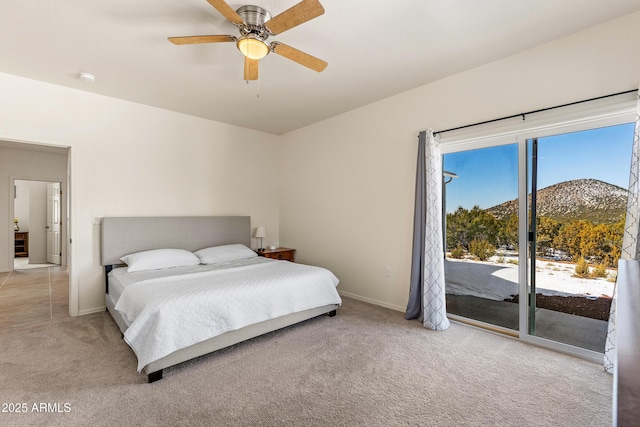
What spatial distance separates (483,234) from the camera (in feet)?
10.4

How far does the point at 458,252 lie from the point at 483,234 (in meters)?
0.34

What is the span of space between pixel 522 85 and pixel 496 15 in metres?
0.81

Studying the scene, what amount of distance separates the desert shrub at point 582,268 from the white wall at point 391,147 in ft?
4.45

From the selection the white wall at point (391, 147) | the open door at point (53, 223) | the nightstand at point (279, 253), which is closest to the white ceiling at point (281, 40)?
the white wall at point (391, 147)

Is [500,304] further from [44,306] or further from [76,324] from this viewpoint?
[44,306]

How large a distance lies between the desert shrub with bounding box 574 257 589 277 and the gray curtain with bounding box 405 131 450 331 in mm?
1085

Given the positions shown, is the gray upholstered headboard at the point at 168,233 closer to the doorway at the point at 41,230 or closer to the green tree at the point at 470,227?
the green tree at the point at 470,227

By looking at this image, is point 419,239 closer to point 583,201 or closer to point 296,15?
point 583,201

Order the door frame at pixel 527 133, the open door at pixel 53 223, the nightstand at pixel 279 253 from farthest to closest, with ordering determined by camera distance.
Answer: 1. the open door at pixel 53 223
2. the nightstand at pixel 279 253
3. the door frame at pixel 527 133

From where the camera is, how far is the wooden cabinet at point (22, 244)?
770 centimetres

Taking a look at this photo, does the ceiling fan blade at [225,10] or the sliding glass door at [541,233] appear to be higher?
the ceiling fan blade at [225,10]

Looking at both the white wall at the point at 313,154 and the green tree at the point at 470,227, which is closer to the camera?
the white wall at the point at 313,154

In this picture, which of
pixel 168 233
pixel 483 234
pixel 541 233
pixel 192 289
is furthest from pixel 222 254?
pixel 541 233

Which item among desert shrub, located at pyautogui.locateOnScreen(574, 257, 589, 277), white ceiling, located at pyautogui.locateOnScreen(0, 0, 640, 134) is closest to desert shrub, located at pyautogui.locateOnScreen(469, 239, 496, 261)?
desert shrub, located at pyautogui.locateOnScreen(574, 257, 589, 277)
